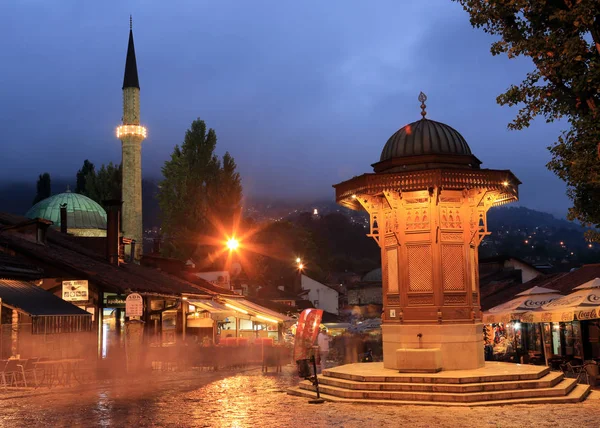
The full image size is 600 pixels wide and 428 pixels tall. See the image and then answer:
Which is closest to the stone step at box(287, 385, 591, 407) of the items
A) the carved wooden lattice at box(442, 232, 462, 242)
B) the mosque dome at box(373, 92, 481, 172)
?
the carved wooden lattice at box(442, 232, 462, 242)

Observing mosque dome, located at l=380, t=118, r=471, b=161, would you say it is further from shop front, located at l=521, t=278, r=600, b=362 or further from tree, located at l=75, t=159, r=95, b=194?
tree, located at l=75, t=159, r=95, b=194

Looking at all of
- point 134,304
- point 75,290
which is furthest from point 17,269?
point 134,304

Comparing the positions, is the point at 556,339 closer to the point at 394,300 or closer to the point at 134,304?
the point at 394,300

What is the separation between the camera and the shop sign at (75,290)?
71.0 ft

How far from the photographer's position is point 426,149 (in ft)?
55.8

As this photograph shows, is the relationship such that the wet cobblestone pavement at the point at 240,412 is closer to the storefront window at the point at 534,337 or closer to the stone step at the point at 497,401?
the stone step at the point at 497,401

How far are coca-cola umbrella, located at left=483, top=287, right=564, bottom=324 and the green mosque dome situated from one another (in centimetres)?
3784

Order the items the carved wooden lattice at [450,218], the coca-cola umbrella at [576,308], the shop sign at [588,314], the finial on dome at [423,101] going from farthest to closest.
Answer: the finial on dome at [423,101], the carved wooden lattice at [450,218], the coca-cola umbrella at [576,308], the shop sign at [588,314]

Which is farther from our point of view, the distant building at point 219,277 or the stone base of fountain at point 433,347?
the distant building at point 219,277

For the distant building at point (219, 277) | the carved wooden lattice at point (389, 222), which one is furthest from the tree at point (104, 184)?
the carved wooden lattice at point (389, 222)

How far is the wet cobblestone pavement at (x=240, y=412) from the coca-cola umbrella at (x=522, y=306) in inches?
225

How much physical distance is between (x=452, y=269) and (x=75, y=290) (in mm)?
12113

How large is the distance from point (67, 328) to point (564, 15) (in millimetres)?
16304

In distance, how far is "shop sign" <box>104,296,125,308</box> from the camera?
24547 mm
